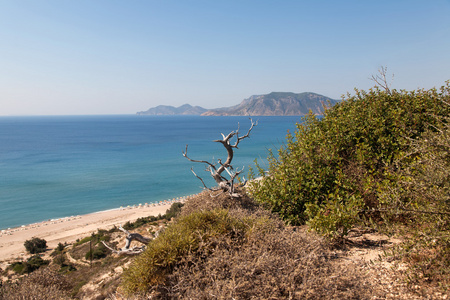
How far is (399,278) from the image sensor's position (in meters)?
4.41

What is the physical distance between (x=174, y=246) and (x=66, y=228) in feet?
107

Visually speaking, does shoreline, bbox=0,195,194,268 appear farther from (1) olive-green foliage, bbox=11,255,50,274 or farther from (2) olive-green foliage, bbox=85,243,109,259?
(2) olive-green foliage, bbox=85,243,109,259

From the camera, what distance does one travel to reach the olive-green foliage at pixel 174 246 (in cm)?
445

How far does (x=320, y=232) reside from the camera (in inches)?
224

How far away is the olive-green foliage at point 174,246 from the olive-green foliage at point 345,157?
8.20 ft

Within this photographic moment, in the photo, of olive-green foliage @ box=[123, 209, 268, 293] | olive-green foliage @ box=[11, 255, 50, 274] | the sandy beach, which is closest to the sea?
the sandy beach

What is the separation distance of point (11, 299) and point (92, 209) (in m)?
34.1

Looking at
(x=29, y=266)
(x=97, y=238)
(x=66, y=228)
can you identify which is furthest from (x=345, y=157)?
(x=66, y=228)

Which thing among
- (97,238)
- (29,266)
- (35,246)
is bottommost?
(35,246)

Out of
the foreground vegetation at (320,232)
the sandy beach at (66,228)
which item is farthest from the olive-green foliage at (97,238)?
the foreground vegetation at (320,232)

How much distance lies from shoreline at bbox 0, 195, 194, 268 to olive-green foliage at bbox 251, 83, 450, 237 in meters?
23.1

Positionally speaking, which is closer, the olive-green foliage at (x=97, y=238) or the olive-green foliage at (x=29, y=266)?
the olive-green foliage at (x=29, y=266)

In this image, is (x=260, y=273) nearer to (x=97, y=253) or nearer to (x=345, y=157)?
(x=345, y=157)

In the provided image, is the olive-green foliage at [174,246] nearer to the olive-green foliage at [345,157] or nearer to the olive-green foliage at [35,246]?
the olive-green foliage at [345,157]
